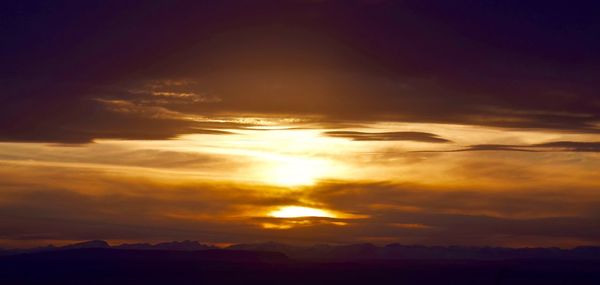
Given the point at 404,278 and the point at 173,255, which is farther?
the point at 173,255

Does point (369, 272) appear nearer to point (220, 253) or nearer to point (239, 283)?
point (239, 283)

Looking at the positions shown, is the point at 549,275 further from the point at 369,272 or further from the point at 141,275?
the point at 141,275

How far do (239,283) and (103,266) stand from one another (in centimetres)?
3323

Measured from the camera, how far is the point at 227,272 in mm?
127562

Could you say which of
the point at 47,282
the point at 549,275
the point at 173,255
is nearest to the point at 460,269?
the point at 549,275

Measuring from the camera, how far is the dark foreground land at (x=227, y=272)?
383ft

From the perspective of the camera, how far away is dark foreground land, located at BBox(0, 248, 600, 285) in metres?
117

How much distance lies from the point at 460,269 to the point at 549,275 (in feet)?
56.2

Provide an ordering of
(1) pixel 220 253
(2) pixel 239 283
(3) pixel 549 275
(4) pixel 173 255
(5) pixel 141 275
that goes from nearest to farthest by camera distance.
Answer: (2) pixel 239 283, (5) pixel 141 275, (3) pixel 549 275, (4) pixel 173 255, (1) pixel 220 253

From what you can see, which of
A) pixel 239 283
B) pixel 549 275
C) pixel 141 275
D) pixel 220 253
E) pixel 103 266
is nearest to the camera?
pixel 239 283

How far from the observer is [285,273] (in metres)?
127

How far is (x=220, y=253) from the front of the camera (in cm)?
17625

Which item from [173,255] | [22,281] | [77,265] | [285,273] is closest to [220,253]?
[173,255]

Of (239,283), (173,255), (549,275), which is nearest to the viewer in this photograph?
(239,283)
